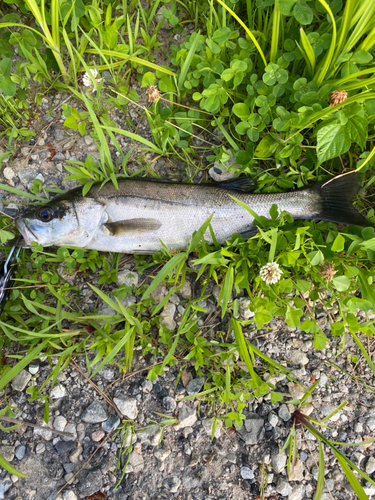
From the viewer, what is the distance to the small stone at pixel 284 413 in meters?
2.88

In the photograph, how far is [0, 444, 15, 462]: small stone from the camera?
2824 mm

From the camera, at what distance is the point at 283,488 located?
2.74 m

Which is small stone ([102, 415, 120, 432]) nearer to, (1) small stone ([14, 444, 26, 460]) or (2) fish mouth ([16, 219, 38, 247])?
(1) small stone ([14, 444, 26, 460])

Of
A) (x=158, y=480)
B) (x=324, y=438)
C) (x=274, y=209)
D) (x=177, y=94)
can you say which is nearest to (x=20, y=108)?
(x=177, y=94)

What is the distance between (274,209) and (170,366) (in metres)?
1.67

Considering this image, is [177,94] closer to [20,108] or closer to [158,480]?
[20,108]

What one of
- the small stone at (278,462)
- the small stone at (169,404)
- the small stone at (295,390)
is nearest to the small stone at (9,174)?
the small stone at (169,404)

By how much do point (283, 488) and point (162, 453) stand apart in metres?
1.05

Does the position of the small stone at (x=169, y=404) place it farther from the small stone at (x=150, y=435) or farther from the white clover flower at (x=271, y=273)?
the white clover flower at (x=271, y=273)

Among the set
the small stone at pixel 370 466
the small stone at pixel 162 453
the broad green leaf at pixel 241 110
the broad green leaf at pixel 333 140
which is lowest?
the small stone at pixel 370 466

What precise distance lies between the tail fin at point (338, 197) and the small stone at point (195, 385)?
5.91 feet

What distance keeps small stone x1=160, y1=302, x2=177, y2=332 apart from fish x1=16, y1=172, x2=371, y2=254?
570mm

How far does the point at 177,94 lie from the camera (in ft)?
10.2

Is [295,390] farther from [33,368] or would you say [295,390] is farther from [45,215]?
[45,215]
